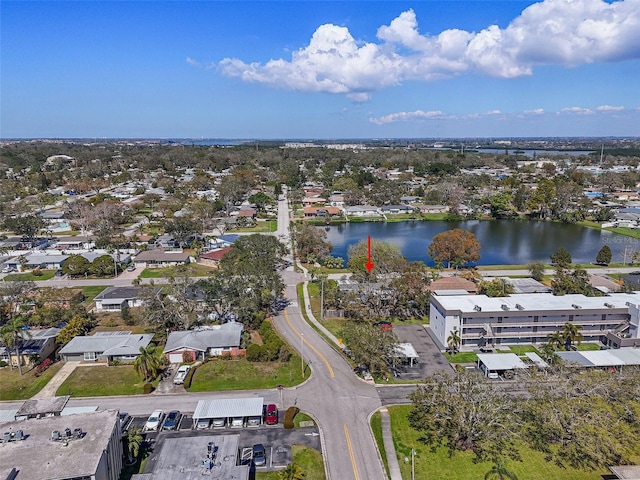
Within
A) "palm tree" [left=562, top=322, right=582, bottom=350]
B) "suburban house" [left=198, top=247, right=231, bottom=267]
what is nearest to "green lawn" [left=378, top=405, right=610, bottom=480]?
"palm tree" [left=562, top=322, right=582, bottom=350]

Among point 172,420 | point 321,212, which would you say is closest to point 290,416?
point 172,420

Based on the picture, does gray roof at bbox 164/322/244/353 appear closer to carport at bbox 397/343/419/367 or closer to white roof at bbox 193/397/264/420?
white roof at bbox 193/397/264/420

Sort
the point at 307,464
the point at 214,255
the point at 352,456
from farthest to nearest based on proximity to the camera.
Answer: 1. the point at 214,255
2. the point at 352,456
3. the point at 307,464

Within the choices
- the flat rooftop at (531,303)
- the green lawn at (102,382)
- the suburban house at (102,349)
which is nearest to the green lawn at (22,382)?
the suburban house at (102,349)

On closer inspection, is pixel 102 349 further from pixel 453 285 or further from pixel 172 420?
pixel 453 285

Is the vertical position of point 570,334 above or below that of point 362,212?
above

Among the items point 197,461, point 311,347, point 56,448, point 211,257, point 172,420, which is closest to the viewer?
point 56,448
